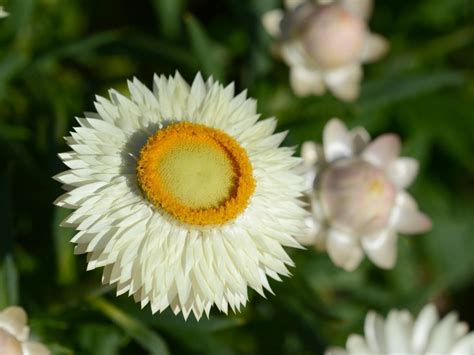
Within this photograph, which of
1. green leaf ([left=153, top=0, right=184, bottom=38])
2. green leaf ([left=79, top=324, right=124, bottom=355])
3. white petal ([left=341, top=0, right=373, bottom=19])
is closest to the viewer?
green leaf ([left=79, top=324, right=124, bottom=355])

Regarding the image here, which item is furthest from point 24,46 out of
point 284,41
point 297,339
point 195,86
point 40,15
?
point 297,339

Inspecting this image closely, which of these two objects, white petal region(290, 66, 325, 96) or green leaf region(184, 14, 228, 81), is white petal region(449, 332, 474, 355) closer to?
white petal region(290, 66, 325, 96)

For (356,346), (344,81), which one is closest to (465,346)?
(356,346)

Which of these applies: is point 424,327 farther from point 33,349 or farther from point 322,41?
point 33,349

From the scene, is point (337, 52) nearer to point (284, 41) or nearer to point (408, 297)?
point (284, 41)

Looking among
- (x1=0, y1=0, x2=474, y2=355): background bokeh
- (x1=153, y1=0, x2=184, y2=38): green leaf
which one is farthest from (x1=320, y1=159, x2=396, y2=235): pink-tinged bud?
(x1=153, y1=0, x2=184, y2=38): green leaf

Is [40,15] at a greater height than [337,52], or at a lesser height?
greater
